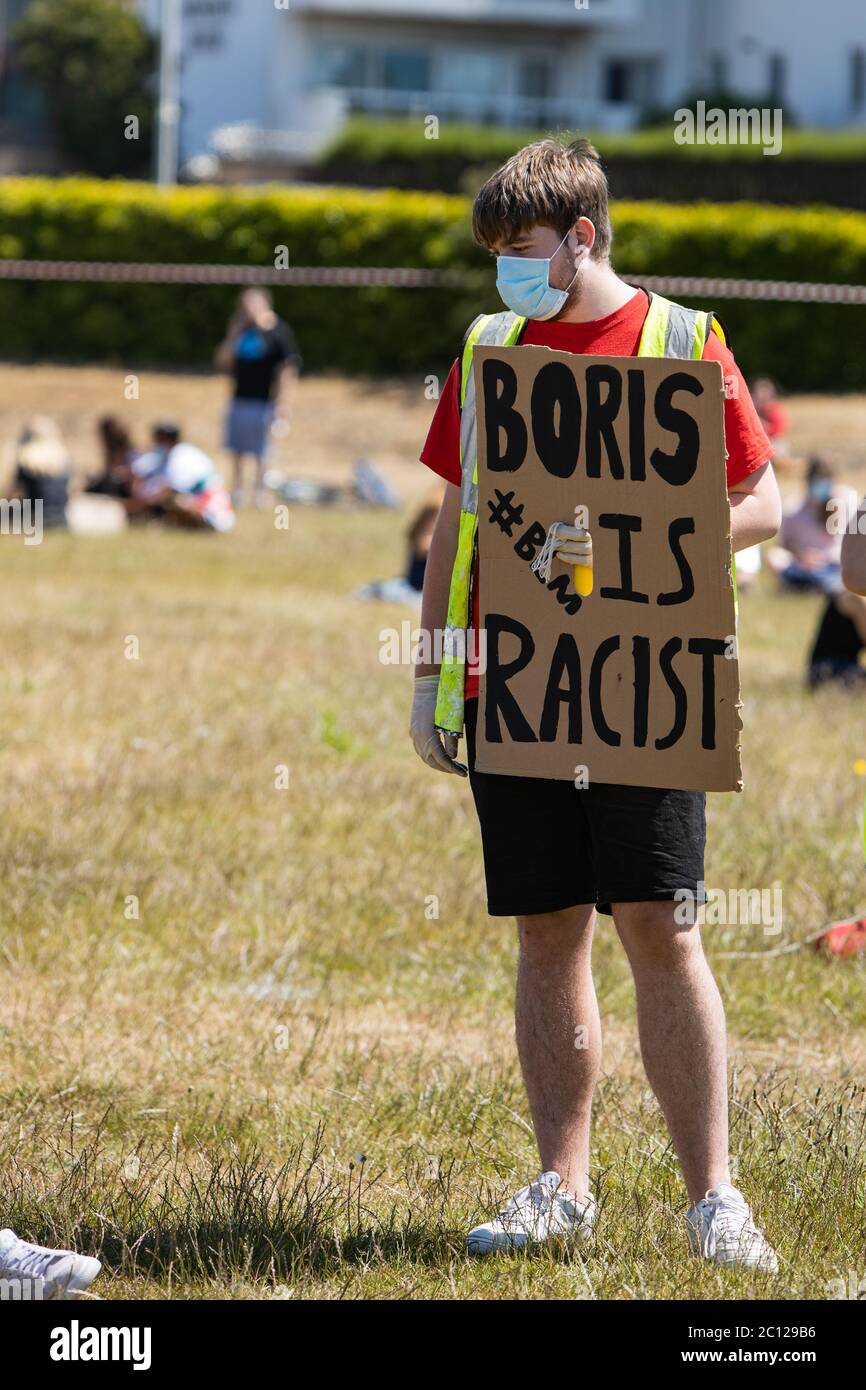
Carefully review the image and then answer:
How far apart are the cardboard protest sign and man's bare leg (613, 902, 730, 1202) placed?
0.90 ft

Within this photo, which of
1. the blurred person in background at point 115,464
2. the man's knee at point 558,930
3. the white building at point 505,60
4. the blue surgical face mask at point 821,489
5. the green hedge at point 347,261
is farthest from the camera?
the white building at point 505,60

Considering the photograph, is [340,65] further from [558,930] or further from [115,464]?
[558,930]

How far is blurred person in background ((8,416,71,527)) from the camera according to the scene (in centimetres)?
1692

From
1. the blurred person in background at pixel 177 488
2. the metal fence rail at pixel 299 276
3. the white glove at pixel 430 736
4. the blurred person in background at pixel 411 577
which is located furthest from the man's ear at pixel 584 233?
the metal fence rail at pixel 299 276

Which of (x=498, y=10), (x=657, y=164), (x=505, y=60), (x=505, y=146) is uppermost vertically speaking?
(x=498, y=10)

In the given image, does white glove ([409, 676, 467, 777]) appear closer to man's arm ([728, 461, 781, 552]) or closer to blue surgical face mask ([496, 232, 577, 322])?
man's arm ([728, 461, 781, 552])

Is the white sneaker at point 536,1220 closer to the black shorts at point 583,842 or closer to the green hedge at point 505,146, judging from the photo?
the black shorts at point 583,842

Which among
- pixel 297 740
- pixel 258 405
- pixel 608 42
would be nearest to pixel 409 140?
pixel 608 42

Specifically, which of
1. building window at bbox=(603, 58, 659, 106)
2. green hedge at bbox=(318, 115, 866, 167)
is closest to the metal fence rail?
green hedge at bbox=(318, 115, 866, 167)

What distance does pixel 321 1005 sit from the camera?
5.44 m

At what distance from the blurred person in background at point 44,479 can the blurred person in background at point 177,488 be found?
761mm

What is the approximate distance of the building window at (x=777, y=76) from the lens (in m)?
50.1

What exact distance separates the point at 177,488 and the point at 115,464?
1282mm

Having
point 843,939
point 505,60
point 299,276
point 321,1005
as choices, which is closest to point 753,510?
point 321,1005
